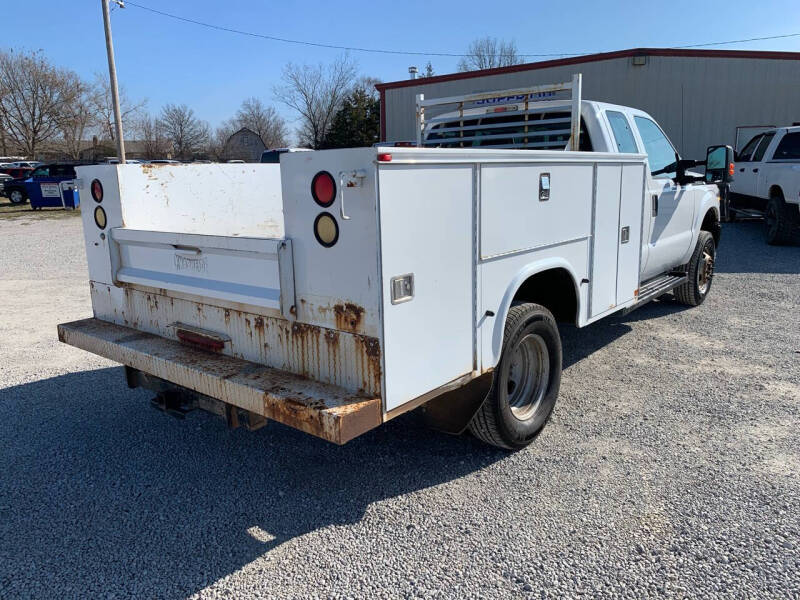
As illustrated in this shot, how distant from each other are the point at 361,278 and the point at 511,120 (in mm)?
3716

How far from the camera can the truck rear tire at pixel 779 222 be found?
12.3m

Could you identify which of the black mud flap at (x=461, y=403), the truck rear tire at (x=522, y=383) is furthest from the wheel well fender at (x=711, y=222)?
the black mud flap at (x=461, y=403)

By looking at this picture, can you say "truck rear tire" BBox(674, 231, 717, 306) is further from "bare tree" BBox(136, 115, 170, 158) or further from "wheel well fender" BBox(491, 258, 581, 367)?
"bare tree" BBox(136, 115, 170, 158)

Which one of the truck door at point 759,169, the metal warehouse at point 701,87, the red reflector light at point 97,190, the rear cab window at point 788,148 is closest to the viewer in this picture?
the red reflector light at point 97,190

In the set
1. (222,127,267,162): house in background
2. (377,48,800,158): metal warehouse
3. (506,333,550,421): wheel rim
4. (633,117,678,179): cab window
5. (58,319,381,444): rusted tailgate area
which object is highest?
(222,127,267,162): house in background

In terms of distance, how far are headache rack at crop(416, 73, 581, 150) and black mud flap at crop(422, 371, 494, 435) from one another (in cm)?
231

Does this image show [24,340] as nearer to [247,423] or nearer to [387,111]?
[247,423]

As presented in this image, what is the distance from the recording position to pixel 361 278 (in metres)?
2.62

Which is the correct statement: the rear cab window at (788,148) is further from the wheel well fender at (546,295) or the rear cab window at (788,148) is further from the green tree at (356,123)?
the green tree at (356,123)

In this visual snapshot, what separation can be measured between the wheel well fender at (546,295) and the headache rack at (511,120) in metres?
1.24

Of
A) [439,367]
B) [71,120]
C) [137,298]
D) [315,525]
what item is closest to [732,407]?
[439,367]

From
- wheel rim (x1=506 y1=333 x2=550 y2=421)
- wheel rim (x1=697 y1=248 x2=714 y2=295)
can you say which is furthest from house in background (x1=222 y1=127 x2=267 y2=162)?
wheel rim (x1=506 y1=333 x2=550 y2=421)

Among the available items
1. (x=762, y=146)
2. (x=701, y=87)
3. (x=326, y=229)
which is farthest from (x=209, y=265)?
(x=701, y=87)

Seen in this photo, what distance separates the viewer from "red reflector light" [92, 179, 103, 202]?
379cm
